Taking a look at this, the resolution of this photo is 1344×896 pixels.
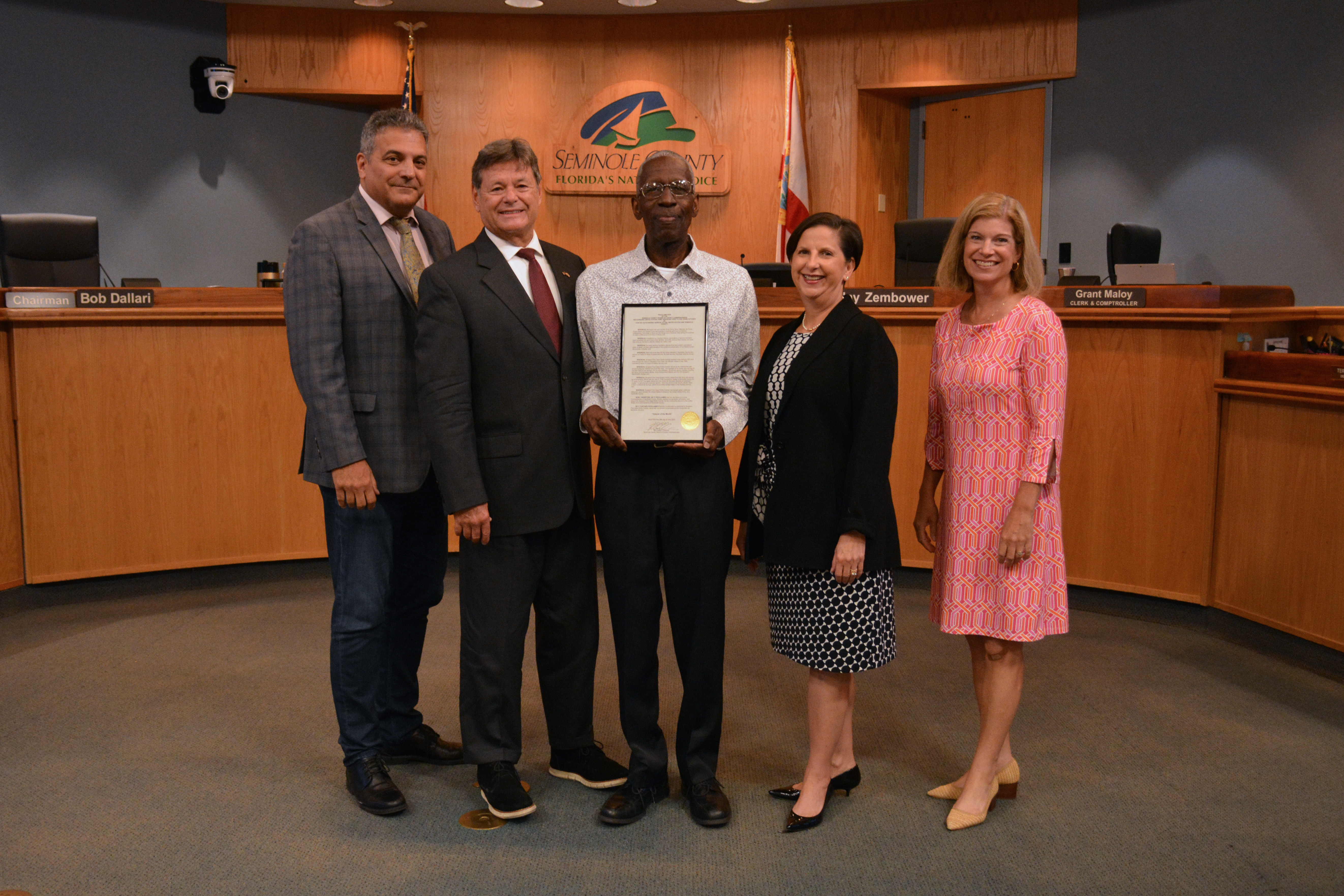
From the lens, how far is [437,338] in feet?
7.15

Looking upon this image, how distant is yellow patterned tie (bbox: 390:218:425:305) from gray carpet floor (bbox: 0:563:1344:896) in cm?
130

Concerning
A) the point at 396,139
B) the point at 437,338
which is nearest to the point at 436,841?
the point at 437,338

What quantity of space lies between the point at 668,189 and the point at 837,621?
102 centimetres

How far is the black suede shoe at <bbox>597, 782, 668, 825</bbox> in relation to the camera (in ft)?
7.59

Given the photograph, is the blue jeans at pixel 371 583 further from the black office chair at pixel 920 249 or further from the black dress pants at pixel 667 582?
the black office chair at pixel 920 249

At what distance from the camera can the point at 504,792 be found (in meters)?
2.34

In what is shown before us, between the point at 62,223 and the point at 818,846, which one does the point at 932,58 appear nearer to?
the point at 62,223

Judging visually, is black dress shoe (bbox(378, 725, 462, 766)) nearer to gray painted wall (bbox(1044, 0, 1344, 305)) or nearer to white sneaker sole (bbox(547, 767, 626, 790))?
white sneaker sole (bbox(547, 767, 626, 790))

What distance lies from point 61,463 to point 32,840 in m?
2.26

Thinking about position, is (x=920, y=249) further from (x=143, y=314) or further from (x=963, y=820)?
(x=143, y=314)

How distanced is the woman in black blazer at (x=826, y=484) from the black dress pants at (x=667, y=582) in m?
0.13

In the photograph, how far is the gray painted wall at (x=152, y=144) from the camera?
263 inches

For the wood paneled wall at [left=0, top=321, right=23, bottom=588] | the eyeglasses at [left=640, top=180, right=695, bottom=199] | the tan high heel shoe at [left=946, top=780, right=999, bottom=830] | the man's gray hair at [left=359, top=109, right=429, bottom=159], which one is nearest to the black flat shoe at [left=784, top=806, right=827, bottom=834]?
the tan high heel shoe at [left=946, top=780, right=999, bottom=830]

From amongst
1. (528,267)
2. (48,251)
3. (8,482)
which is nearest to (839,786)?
(528,267)
